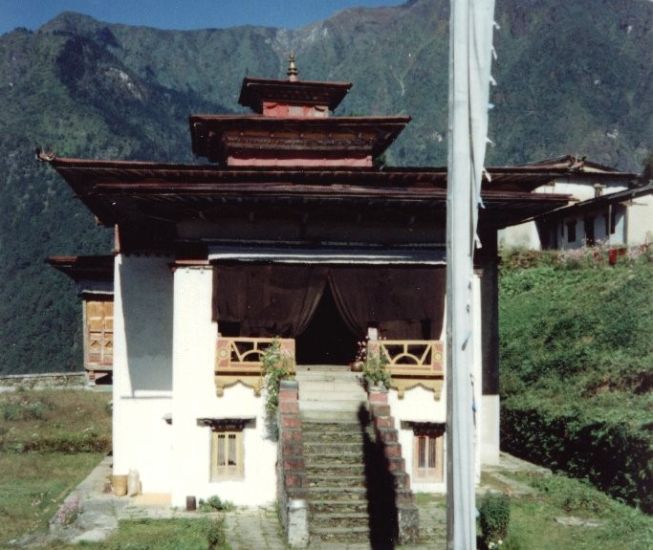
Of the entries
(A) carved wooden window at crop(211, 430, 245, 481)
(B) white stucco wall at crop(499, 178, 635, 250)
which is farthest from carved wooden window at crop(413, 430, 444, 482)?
(B) white stucco wall at crop(499, 178, 635, 250)

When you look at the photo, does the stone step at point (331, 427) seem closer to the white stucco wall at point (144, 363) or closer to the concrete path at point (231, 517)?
the concrete path at point (231, 517)

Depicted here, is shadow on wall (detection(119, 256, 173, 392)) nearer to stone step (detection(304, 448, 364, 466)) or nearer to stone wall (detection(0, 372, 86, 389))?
stone step (detection(304, 448, 364, 466))

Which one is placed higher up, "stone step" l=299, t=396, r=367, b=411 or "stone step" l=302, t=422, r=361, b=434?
"stone step" l=299, t=396, r=367, b=411

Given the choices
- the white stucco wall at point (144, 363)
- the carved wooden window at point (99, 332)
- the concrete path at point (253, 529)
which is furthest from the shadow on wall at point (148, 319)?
the carved wooden window at point (99, 332)

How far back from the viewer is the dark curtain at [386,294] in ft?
55.9

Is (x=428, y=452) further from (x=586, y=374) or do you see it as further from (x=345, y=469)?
(x=586, y=374)

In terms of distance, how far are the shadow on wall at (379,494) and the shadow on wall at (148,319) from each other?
5731mm

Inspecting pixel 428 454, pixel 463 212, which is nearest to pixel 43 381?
pixel 428 454

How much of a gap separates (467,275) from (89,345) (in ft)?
101

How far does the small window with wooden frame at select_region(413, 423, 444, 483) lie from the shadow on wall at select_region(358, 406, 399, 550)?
152 centimetres

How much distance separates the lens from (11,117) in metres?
92.9

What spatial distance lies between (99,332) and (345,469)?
75.7ft

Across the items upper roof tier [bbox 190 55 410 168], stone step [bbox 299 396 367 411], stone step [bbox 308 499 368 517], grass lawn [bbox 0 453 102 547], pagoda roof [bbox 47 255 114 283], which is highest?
upper roof tier [bbox 190 55 410 168]

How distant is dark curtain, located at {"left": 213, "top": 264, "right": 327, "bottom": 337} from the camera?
16.8 m
